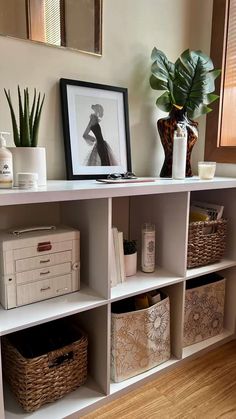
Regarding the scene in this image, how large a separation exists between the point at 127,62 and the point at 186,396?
147 cm

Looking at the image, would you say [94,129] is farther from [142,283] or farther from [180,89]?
[142,283]

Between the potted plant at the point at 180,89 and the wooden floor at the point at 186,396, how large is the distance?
2.98ft

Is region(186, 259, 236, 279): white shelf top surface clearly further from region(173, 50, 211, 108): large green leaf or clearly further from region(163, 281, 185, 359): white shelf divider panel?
region(173, 50, 211, 108): large green leaf

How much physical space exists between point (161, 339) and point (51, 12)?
142cm

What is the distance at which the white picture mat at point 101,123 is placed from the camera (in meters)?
1.36

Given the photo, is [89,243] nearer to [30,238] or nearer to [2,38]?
[30,238]

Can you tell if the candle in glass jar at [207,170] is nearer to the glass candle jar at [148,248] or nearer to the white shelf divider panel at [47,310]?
the glass candle jar at [148,248]

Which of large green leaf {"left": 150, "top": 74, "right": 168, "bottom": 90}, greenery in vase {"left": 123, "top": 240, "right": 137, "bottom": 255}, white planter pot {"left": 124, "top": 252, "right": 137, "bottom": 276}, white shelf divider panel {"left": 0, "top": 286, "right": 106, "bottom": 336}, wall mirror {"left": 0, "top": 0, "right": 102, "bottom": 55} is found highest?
wall mirror {"left": 0, "top": 0, "right": 102, "bottom": 55}

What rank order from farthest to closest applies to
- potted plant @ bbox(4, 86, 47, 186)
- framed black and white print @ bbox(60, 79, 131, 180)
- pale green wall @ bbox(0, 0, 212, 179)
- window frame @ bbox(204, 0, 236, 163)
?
window frame @ bbox(204, 0, 236, 163), framed black and white print @ bbox(60, 79, 131, 180), pale green wall @ bbox(0, 0, 212, 179), potted plant @ bbox(4, 86, 47, 186)

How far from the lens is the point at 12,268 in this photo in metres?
1.06

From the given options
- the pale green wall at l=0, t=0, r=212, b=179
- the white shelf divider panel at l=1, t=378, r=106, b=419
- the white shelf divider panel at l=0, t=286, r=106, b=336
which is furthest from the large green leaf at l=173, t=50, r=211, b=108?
the white shelf divider panel at l=1, t=378, r=106, b=419

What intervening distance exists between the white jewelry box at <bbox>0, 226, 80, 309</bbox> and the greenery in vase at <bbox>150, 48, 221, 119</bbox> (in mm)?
819

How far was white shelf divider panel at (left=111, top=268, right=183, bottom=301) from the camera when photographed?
4.04 feet

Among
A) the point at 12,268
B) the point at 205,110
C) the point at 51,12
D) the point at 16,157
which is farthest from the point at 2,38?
the point at 205,110
